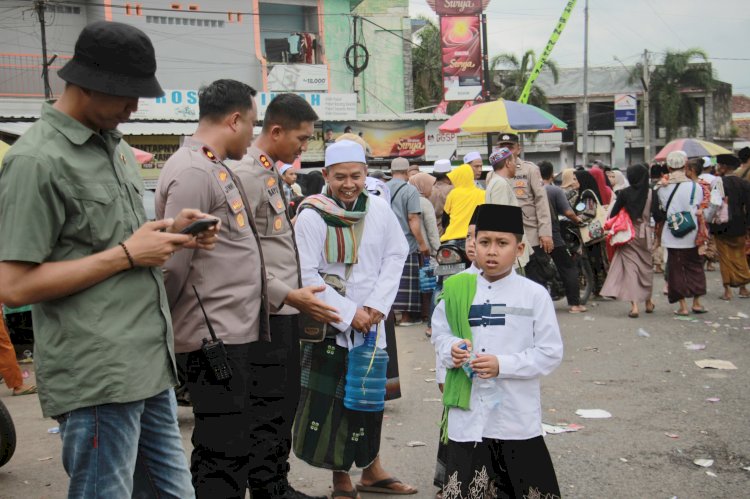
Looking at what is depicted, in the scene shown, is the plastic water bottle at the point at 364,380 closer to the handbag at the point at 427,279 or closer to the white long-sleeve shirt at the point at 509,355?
the white long-sleeve shirt at the point at 509,355

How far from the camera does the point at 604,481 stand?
513 centimetres

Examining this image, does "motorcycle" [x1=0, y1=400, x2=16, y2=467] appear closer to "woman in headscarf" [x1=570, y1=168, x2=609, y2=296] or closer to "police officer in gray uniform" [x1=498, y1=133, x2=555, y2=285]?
"police officer in gray uniform" [x1=498, y1=133, x2=555, y2=285]

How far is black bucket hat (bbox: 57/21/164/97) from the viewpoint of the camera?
265cm

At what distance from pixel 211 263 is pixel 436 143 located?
101 ft

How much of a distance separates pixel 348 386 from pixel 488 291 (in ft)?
3.59

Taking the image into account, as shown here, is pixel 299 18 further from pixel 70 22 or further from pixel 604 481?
pixel 604 481

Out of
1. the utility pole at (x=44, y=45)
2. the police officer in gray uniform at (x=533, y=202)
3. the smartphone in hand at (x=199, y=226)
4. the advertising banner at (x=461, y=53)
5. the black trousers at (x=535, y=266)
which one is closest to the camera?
the smartphone in hand at (x=199, y=226)

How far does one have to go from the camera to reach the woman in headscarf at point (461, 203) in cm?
949

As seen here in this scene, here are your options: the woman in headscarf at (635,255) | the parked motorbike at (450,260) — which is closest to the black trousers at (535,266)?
the woman in headscarf at (635,255)

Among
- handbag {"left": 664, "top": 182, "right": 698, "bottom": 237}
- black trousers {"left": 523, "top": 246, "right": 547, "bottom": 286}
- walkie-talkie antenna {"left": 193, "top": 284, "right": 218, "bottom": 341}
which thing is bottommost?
black trousers {"left": 523, "top": 246, "right": 547, "bottom": 286}

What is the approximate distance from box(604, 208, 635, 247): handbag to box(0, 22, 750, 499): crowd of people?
5.56 meters

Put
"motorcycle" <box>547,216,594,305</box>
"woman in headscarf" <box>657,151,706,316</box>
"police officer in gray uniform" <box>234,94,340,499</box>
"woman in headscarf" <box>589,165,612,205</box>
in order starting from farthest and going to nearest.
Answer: "woman in headscarf" <box>589,165,612,205</box>
"motorcycle" <box>547,216,594,305</box>
"woman in headscarf" <box>657,151,706,316</box>
"police officer in gray uniform" <box>234,94,340,499</box>

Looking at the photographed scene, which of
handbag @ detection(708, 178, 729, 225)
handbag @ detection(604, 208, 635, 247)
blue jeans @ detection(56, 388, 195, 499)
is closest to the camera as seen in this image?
blue jeans @ detection(56, 388, 195, 499)

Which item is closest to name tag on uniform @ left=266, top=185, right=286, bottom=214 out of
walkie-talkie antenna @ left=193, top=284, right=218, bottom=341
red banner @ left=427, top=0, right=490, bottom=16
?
walkie-talkie antenna @ left=193, top=284, right=218, bottom=341
